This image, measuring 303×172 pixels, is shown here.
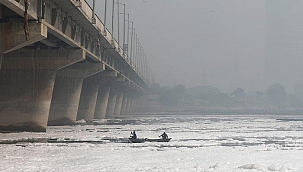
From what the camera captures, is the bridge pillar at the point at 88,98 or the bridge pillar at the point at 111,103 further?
the bridge pillar at the point at 111,103

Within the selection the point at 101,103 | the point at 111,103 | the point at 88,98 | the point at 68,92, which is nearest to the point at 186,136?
the point at 68,92

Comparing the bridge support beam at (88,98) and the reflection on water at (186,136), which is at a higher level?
the bridge support beam at (88,98)

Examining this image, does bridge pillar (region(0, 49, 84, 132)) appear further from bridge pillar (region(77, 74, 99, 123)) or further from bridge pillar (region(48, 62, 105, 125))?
bridge pillar (region(77, 74, 99, 123))

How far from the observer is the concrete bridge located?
29750mm

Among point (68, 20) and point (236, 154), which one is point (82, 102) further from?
point (236, 154)

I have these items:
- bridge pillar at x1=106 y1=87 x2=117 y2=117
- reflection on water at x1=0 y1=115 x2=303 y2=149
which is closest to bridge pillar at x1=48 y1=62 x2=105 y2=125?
reflection on water at x1=0 y1=115 x2=303 y2=149

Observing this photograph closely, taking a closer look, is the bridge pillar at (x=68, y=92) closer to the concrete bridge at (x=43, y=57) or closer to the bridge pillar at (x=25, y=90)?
the concrete bridge at (x=43, y=57)

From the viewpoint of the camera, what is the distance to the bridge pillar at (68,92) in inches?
2281

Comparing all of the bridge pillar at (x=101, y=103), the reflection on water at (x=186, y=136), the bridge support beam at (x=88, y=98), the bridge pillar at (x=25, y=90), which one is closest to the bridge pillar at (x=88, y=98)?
the bridge support beam at (x=88, y=98)

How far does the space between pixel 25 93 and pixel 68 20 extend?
9.09m

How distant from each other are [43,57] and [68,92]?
596 inches

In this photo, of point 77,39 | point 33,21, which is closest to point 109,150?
point 33,21

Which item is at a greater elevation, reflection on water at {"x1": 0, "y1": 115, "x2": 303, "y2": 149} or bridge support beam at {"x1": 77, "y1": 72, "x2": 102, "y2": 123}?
bridge support beam at {"x1": 77, "y1": 72, "x2": 102, "y2": 123}

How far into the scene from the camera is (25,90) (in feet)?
138
